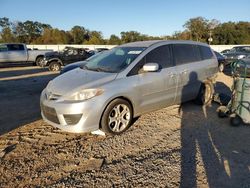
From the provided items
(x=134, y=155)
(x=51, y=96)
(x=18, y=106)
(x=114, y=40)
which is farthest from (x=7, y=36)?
(x=134, y=155)

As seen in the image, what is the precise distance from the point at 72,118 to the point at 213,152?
A: 8.03ft

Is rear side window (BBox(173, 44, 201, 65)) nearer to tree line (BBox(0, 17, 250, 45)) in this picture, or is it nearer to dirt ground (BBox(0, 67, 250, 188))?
dirt ground (BBox(0, 67, 250, 188))

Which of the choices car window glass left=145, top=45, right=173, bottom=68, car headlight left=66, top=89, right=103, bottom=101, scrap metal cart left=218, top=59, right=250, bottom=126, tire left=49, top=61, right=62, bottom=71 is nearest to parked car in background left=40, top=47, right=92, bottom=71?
tire left=49, top=61, right=62, bottom=71

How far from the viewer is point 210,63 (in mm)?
7008

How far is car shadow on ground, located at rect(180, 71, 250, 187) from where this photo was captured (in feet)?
11.1

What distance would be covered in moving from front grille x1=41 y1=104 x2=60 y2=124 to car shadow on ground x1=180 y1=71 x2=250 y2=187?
2.32 meters

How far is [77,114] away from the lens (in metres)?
4.35

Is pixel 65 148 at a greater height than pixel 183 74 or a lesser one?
lesser

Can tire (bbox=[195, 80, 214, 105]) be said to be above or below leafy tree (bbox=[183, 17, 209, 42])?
below

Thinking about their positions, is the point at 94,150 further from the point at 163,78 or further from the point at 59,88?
the point at 163,78

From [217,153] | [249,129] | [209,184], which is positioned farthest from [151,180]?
[249,129]

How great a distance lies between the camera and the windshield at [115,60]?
518cm

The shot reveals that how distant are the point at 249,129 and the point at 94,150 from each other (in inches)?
130

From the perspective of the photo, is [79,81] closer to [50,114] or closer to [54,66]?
[50,114]
